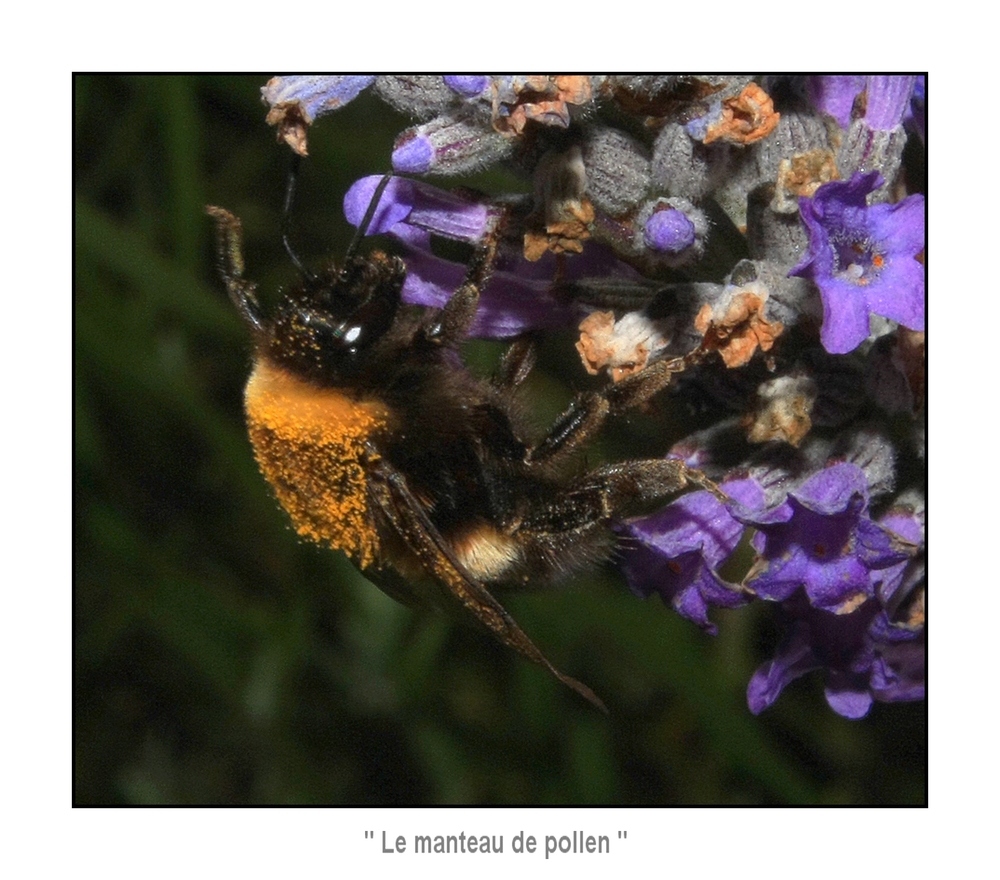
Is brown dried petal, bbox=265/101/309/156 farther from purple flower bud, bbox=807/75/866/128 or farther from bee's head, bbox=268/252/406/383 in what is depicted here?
purple flower bud, bbox=807/75/866/128

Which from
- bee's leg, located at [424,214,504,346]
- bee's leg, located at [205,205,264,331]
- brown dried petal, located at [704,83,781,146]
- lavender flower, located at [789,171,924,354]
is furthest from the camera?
bee's leg, located at [205,205,264,331]

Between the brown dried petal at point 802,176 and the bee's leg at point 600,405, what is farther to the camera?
the bee's leg at point 600,405

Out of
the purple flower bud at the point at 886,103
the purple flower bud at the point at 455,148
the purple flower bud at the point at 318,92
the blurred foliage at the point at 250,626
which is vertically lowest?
the blurred foliage at the point at 250,626

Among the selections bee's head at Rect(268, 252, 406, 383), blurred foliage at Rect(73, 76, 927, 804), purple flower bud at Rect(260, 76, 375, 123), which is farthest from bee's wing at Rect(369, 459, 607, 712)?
blurred foliage at Rect(73, 76, 927, 804)

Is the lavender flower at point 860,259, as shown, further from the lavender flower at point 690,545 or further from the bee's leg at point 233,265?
the bee's leg at point 233,265

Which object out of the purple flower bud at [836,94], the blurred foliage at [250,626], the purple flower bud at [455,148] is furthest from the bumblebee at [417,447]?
the blurred foliage at [250,626]

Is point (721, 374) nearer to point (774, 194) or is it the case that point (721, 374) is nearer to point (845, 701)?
point (774, 194)

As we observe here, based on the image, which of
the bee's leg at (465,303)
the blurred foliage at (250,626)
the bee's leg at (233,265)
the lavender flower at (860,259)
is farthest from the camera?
the blurred foliage at (250,626)
